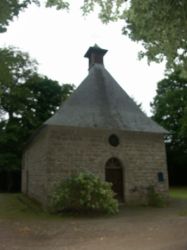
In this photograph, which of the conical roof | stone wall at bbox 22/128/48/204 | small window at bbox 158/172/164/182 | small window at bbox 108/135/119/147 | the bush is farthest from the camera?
small window at bbox 158/172/164/182

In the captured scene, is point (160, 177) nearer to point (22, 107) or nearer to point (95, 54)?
point (95, 54)

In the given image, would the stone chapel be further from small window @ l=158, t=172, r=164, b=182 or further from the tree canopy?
the tree canopy

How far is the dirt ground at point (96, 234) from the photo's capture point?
665 centimetres

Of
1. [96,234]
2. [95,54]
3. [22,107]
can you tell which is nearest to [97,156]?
[96,234]

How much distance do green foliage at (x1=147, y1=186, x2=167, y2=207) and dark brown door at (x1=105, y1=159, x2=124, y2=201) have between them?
1393 mm

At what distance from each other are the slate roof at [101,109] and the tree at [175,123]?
48.4ft

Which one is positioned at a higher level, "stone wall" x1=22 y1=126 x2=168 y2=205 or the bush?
"stone wall" x1=22 y1=126 x2=168 y2=205

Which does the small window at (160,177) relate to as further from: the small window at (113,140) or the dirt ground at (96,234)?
the dirt ground at (96,234)

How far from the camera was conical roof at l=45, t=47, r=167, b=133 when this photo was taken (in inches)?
553

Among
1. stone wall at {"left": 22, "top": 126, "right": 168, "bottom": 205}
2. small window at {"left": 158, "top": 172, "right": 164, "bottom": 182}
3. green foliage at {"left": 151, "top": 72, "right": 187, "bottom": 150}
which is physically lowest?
small window at {"left": 158, "top": 172, "right": 164, "bottom": 182}

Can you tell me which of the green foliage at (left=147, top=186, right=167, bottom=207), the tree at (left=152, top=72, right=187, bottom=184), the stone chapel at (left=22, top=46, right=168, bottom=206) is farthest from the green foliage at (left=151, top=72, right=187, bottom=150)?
the green foliage at (left=147, top=186, right=167, bottom=207)

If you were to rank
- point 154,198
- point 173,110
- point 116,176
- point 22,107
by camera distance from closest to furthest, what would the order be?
point 154,198, point 116,176, point 22,107, point 173,110

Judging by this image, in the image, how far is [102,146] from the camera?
1426 cm

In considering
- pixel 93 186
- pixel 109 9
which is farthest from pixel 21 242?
pixel 109 9
